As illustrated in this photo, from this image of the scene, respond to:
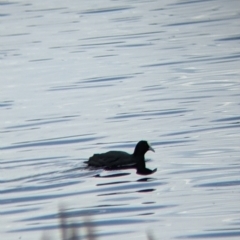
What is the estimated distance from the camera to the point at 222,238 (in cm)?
941

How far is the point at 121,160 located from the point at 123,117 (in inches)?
186

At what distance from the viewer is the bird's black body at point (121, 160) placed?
13148 millimetres

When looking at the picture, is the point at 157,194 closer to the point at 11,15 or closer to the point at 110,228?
the point at 110,228

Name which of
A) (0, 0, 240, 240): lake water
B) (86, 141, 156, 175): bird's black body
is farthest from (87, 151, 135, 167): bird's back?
(0, 0, 240, 240): lake water

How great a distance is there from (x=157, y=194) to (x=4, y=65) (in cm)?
1493

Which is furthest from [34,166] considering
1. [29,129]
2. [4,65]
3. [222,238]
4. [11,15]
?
[11,15]

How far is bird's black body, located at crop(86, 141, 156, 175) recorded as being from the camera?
13148 mm

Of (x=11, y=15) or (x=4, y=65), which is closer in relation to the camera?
(x=4, y=65)

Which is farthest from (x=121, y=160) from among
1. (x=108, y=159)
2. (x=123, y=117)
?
(x=123, y=117)

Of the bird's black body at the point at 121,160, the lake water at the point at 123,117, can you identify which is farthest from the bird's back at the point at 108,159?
the lake water at the point at 123,117

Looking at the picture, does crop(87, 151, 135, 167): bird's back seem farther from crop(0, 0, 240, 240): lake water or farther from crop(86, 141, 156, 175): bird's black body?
crop(0, 0, 240, 240): lake water

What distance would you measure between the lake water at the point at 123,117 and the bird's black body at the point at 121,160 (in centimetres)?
11

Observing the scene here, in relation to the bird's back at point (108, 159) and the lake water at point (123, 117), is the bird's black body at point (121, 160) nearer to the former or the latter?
the bird's back at point (108, 159)

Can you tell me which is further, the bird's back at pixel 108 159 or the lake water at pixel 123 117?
the bird's back at pixel 108 159
